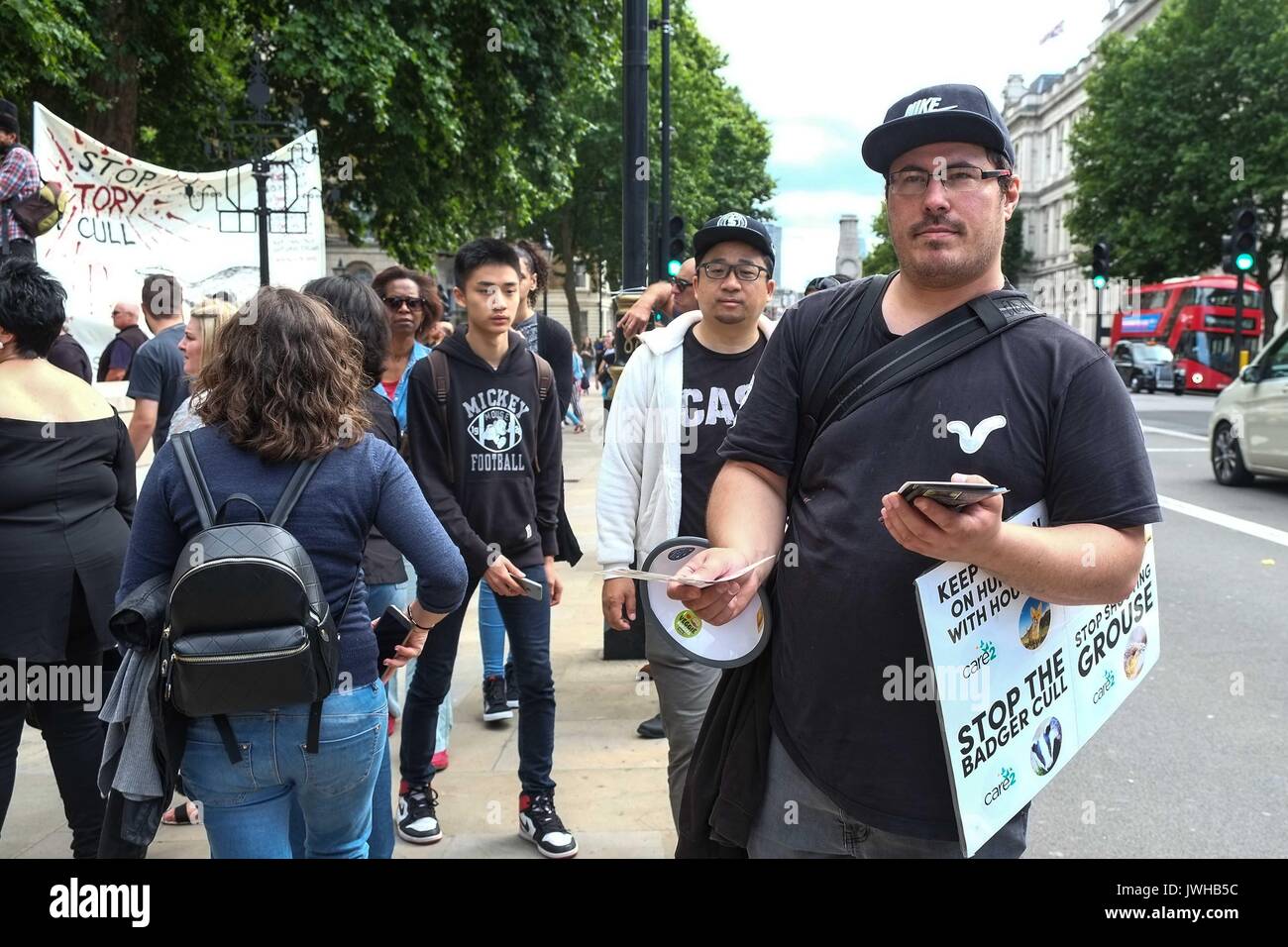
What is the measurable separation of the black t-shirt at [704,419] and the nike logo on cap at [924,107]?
5.35ft

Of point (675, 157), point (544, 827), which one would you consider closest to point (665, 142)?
point (544, 827)

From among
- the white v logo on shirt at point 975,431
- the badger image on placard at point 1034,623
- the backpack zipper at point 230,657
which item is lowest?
the backpack zipper at point 230,657

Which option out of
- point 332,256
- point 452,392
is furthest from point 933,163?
point 332,256

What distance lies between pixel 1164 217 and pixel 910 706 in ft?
148

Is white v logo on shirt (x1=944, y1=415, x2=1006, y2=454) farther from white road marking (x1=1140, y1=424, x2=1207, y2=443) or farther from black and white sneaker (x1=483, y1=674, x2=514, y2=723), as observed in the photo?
white road marking (x1=1140, y1=424, x2=1207, y2=443)

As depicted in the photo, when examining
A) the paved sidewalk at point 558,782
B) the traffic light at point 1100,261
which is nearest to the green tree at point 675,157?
the traffic light at point 1100,261

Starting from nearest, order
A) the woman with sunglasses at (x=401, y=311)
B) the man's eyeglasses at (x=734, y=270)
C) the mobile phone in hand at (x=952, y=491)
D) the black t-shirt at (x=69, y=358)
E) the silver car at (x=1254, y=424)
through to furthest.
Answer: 1. the mobile phone in hand at (x=952, y=491)
2. the man's eyeglasses at (x=734, y=270)
3. the woman with sunglasses at (x=401, y=311)
4. the black t-shirt at (x=69, y=358)
5. the silver car at (x=1254, y=424)

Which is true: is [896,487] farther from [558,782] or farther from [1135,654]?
[558,782]

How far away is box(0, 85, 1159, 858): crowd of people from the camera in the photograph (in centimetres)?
196

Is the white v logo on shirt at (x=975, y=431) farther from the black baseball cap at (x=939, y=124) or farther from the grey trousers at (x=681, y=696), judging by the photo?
the grey trousers at (x=681, y=696)

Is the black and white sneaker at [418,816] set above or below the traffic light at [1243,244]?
below

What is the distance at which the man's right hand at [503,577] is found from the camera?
3.86m

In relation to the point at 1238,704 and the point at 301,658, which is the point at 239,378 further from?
the point at 1238,704

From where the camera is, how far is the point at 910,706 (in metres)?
1.99
